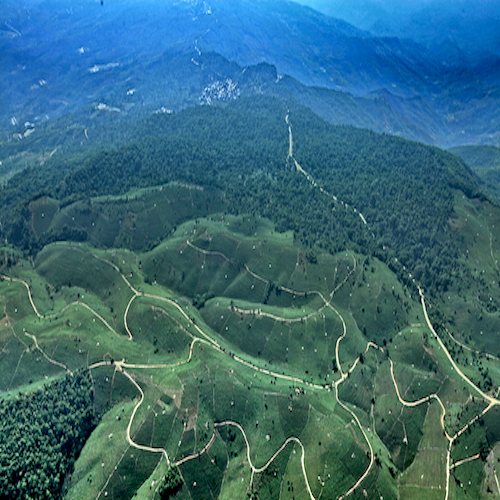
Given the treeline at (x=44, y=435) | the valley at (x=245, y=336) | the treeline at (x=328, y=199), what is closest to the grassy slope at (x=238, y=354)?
the valley at (x=245, y=336)

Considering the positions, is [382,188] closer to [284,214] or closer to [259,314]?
[284,214]

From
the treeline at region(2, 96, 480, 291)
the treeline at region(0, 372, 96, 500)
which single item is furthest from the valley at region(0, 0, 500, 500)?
the treeline at region(2, 96, 480, 291)

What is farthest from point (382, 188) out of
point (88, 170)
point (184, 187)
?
point (88, 170)

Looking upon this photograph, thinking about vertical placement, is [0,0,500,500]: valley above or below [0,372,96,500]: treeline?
above

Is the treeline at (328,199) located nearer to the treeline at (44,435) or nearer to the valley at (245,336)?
the valley at (245,336)

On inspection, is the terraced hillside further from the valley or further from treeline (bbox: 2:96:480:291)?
treeline (bbox: 2:96:480:291)

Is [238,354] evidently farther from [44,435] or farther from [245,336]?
[44,435]

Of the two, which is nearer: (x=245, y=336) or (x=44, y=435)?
(x=44, y=435)

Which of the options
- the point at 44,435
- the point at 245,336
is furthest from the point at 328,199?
the point at 44,435
